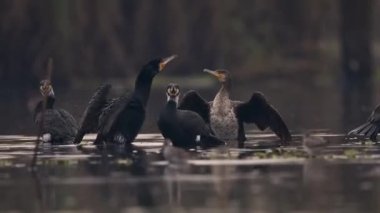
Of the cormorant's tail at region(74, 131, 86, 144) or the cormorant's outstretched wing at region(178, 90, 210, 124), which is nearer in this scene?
the cormorant's tail at region(74, 131, 86, 144)

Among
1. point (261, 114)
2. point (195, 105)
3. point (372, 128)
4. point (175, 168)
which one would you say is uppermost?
point (195, 105)

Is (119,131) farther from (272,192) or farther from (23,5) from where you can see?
(23,5)

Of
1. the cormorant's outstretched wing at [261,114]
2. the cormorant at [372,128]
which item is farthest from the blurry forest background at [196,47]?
the cormorant at [372,128]

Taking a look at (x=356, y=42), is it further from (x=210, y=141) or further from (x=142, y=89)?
(x=210, y=141)

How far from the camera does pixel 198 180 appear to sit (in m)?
16.3

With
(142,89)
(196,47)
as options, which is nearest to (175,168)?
(142,89)

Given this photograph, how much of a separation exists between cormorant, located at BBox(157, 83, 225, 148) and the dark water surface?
17.8 inches

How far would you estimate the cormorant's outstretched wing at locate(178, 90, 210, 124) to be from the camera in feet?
74.5

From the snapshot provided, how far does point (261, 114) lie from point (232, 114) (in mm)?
402

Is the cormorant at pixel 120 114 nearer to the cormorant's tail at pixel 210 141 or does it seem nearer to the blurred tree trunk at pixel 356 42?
the cormorant's tail at pixel 210 141

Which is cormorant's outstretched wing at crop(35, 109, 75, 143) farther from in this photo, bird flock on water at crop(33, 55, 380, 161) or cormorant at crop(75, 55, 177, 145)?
cormorant at crop(75, 55, 177, 145)

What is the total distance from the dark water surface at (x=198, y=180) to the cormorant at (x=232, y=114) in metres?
1.63

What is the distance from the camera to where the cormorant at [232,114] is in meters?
22.4

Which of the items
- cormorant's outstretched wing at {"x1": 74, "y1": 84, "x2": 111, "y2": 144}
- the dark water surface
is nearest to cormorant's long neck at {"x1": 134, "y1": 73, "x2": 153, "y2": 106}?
cormorant's outstretched wing at {"x1": 74, "y1": 84, "x2": 111, "y2": 144}
